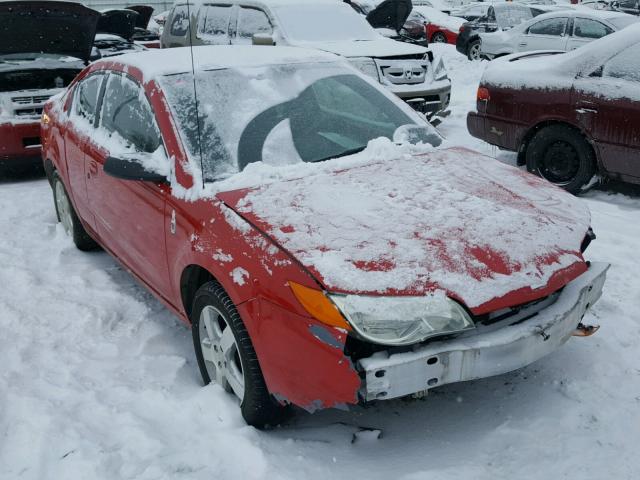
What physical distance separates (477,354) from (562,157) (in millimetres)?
4271

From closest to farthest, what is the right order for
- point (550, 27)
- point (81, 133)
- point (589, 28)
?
point (81, 133)
point (589, 28)
point (550, 27)

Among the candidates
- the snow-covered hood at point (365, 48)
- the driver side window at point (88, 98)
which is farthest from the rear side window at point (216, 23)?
the driver side window at point (88, 98)

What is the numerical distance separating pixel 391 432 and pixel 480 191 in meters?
1.24

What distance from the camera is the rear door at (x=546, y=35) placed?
11.9m

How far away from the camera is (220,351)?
9.99 feet

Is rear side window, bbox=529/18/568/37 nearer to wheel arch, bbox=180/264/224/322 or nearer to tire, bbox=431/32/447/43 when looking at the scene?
tire, bbox=431/32/447/43

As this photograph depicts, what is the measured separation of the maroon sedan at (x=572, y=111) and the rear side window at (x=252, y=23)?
354 cm

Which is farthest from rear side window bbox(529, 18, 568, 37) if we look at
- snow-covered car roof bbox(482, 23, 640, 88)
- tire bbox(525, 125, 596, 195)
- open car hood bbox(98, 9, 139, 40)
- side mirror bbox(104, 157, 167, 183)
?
side mirror bbox(104, 157, 167, 183)

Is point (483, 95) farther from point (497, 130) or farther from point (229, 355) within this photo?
point (229, 355)

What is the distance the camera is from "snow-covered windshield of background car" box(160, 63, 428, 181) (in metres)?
3.33

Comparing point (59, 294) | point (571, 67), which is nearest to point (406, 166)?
point (59, 294)

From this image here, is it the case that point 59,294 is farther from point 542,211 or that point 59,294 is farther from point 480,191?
point 542,211

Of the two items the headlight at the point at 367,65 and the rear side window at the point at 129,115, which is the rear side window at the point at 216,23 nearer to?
the headlight at the point at 367,65

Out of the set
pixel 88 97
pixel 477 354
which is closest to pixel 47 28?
pixel 88 97
